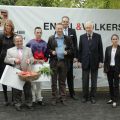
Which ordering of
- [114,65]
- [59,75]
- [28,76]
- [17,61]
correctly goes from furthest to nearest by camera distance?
[59,75] → [114,65] → [17,61] → [28,76]

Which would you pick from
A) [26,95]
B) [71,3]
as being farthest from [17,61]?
[71,3]

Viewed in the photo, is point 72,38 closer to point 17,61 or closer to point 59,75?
→ point 59,75

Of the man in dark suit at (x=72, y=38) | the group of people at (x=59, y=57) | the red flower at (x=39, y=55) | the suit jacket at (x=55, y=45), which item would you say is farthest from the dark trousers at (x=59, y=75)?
the man in dark suit at (x=72, y=38)

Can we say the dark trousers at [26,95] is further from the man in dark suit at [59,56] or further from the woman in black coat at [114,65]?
the woman in black coat at [114,65]

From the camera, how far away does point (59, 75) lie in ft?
32.8

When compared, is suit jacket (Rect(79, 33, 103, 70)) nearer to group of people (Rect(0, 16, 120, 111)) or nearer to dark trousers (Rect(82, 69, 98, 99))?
group of people (Rect(0, 16, 120, 111))

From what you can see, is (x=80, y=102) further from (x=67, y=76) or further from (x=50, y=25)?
(x=50, y=25)

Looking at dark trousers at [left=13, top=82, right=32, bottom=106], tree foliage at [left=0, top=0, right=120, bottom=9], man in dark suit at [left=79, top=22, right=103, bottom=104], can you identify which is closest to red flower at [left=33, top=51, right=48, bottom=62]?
dark trousers at [left=13, top=82, right=32, bottom=106]

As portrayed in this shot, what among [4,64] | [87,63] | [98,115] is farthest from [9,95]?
[98,115]

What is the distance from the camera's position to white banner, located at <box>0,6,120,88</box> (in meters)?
11.4

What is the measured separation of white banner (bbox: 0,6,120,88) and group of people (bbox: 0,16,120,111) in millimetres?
1442

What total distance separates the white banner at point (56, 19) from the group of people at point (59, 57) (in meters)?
1.44

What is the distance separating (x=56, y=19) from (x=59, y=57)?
212 cm

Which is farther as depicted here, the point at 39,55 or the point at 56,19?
the point at 56,19
